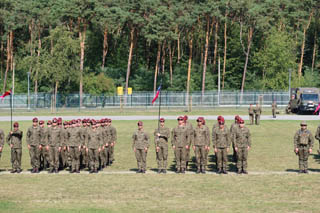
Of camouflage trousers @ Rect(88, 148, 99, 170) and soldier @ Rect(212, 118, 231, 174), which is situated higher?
soldier @ Rect(212, 118, 231, 174)

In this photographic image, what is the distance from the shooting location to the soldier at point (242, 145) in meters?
18.5

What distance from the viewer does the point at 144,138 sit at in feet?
61.4

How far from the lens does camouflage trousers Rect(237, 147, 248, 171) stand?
18484 mm

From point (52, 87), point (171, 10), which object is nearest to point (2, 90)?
point (52, 87)

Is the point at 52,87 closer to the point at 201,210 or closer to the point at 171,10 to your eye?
the point at 171,10

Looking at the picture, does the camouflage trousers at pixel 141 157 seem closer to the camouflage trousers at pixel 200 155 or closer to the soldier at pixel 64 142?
the camouflage trousers at pixel 200 155

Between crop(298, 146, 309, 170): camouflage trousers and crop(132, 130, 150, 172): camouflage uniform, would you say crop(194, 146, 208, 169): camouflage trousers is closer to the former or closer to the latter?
crop(132, 130, 150, 172): camouflage uniform

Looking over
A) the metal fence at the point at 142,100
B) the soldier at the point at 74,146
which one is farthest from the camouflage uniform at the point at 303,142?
the metal fence at the point at 142,100

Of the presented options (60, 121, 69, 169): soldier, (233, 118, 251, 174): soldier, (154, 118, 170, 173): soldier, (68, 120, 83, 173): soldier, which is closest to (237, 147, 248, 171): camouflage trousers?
(233, 118, 251, 174): soldier

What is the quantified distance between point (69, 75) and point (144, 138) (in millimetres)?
51518

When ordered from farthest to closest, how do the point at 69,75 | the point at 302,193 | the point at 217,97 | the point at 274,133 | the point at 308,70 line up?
the point at 308,70 < the point at 217,97 < the point at 69,75 < the point at 274,133 < the point at 302,193

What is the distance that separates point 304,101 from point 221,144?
36340 millimetres

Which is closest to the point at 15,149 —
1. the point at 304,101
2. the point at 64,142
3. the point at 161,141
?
the point at 64,142

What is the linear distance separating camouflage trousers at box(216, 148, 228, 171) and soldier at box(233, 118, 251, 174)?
42 cm
